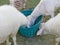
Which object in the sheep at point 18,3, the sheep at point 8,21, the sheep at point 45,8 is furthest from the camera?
the sheep at point 18,3

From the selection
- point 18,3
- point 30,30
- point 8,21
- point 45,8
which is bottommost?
point 30,30

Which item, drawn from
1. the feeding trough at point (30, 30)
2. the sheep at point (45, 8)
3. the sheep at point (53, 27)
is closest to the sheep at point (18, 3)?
the sheep at point (45, 8)

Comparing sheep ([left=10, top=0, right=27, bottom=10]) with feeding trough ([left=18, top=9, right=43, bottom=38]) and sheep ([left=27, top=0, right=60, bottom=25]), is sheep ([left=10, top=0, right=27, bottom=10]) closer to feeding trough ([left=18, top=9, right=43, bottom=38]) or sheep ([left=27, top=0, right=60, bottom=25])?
sheep ([left=27, top=0, right=60, bottom=25])

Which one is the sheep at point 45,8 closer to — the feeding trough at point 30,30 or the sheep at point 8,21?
the feeding trough at point 30,30

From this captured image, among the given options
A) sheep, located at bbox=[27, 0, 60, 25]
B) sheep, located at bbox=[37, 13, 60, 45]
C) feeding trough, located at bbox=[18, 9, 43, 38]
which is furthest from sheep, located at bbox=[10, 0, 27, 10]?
sheep, located at bbox=[37, 13, 60, 45]

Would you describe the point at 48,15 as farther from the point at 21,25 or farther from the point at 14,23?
the point at 14,23

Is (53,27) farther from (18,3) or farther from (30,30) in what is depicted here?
(18,3)

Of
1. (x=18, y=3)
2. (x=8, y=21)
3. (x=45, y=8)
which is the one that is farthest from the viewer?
(x=18, y=3)

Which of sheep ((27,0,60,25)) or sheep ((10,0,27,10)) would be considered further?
sheep ((10,0,27,10))

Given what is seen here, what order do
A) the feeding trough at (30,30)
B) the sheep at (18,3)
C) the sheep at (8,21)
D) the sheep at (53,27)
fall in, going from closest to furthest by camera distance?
1. the sheep at (8,21)
2. the sheep at (53,27)
3. the feeding trough at (30,30)
4. the sheep at (18,3)

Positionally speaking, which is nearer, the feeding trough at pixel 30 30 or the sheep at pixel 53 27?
the sheep at pixel 53 27

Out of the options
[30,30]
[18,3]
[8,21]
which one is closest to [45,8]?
[18,3]

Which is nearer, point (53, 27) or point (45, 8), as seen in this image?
point (53, 27)

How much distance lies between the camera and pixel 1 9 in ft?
12.0
